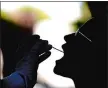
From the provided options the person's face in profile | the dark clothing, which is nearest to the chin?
Answer: the person's face in profile

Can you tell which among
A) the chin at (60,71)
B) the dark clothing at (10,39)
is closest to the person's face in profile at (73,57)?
the chin at (60,71)

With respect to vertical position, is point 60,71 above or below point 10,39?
below

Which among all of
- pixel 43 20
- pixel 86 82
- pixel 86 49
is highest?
pixel 43 20

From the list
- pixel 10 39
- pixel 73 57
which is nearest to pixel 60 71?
pixel 73 57

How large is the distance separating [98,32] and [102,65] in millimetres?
151

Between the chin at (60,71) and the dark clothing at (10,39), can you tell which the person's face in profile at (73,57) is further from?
the dark clothing at (10,39)

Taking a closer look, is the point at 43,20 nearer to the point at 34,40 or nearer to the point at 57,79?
the point at 34,40

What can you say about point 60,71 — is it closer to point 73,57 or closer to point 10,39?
point 73,57

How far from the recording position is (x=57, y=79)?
984 millimetres

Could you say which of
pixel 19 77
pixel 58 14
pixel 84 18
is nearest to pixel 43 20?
pixel 58 14

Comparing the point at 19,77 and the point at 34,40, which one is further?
the point at 34,40

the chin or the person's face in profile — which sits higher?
the person's face in profile

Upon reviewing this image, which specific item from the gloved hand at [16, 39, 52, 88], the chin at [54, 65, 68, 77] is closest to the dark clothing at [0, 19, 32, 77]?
the gloved hand at [16, 39, 52, 88]

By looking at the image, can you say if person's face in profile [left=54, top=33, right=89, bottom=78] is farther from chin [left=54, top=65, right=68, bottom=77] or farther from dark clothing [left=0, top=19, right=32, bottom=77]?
dark clothing [left=0, top=19, right=32, bottom=77]
